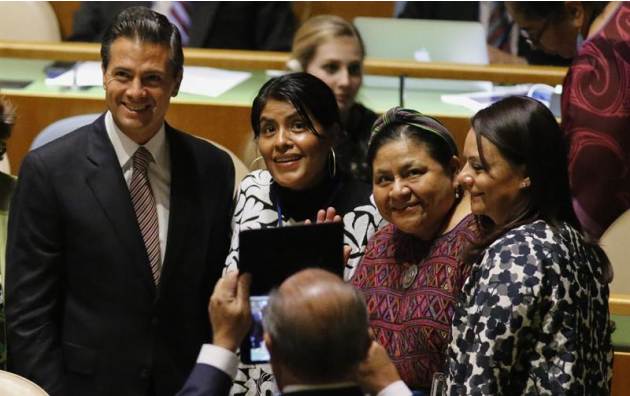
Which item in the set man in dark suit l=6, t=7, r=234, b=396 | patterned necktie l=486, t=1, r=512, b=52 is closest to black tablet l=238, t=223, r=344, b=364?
man in dark suit l=6, t=7, r=234, b=396

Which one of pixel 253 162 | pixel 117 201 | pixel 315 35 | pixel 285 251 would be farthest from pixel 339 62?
pixel 285 251

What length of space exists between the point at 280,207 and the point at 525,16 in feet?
3.37

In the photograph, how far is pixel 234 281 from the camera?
2418mm

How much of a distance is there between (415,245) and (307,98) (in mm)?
522

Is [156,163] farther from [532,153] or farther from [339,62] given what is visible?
[339,62]

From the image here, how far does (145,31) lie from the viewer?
3006mm

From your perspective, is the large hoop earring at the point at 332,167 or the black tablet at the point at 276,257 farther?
the large hoop earring at the point at 332,167

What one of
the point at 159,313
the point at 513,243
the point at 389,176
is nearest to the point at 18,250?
the point at 159,313

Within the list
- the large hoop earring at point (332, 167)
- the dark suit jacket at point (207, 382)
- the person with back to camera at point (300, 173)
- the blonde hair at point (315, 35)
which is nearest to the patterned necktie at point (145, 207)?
the person with back to camera at point (300, 173)

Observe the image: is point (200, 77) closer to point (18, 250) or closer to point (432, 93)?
point (432, 93)

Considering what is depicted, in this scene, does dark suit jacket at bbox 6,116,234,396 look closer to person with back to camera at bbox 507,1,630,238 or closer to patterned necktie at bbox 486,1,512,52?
person with back to camera at bbox 507,1,630,238

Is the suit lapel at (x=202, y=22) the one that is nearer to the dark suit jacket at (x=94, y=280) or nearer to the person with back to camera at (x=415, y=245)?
the dark suit jacket at (x=94, y=280)

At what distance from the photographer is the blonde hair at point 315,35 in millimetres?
4289

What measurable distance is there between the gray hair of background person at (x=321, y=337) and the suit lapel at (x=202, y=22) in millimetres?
3909
